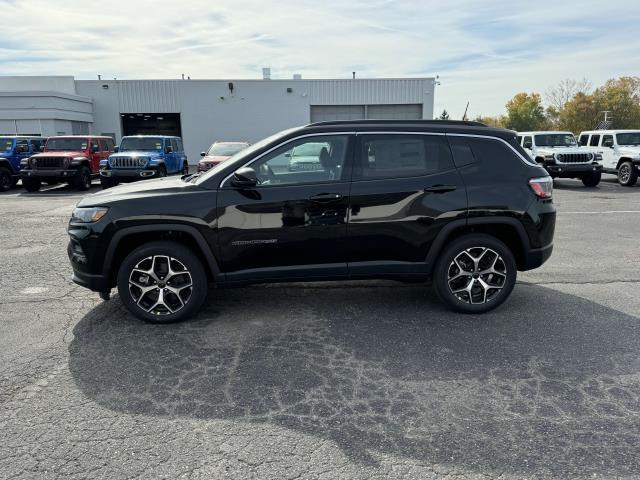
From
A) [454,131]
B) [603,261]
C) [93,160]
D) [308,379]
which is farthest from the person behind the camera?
[93,160]

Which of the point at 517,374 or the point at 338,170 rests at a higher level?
the point at 338,170

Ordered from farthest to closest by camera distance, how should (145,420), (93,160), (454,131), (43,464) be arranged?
(93,160) → (454,131) → (145,420) → (43,464)

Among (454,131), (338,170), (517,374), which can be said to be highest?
(454,131)

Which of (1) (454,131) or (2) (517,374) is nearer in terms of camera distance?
(2) (517,374)

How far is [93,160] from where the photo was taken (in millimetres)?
18078

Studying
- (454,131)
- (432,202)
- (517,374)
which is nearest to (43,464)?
(517,374)

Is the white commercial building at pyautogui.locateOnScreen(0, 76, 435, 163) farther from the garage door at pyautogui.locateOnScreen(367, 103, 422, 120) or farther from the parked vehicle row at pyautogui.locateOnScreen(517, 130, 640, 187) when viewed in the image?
the parked vehicle row at pyautogui.locateOnScreen(517, 130, 640, 187)

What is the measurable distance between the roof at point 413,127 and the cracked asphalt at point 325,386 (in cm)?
179

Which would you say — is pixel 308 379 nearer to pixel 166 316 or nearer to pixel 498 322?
pixel 166 316

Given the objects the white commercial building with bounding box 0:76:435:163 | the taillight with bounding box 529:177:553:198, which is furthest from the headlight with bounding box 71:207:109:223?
the white commercial building with bounding box 0:76:435:163

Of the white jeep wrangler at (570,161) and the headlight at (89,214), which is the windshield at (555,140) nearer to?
the white jeep wrangler at (570,161)

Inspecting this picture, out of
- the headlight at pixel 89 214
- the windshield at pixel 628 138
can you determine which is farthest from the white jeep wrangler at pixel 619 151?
the headlight at pixel 89 214

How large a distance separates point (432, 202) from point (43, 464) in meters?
3.58

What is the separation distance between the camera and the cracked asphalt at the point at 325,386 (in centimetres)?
262
